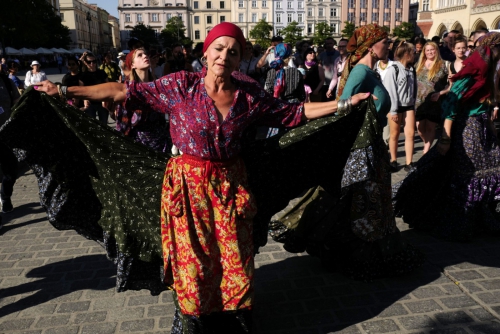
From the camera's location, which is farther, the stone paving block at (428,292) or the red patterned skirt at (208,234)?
the stone paving block at (428,292)

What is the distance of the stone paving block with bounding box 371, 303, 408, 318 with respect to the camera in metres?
3.48

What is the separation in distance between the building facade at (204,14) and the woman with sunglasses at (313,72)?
130m

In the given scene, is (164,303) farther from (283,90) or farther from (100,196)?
(283,90)

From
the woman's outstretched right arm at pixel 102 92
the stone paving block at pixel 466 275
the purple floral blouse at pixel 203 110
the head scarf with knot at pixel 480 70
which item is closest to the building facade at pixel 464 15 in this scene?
the head scarf with knot at pixel 480 70

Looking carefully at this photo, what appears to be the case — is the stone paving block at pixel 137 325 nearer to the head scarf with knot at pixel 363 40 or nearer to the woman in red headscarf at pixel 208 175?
the woman in red headscarf at pixel 208 175

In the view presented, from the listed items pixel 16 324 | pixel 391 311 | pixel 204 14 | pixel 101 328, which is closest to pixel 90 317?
pixel 101 328

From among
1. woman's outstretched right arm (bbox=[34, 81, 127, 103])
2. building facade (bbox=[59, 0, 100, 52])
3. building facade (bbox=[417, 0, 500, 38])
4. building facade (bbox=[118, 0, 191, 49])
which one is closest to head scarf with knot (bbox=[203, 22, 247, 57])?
woman's outstretched right arm (bbox=[34, 81, 127, 103])

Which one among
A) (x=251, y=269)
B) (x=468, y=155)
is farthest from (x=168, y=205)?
(x=468, y=155)

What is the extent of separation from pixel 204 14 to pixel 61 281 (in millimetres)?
141307

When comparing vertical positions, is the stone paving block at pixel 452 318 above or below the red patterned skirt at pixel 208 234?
below

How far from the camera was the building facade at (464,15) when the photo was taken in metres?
48.4

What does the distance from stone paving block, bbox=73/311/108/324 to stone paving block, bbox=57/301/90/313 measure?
87mm

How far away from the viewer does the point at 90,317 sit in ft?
11.6

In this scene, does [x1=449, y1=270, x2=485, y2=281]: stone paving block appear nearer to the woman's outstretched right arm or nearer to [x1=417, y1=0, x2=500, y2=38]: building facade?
the woman's outstretched right arm
